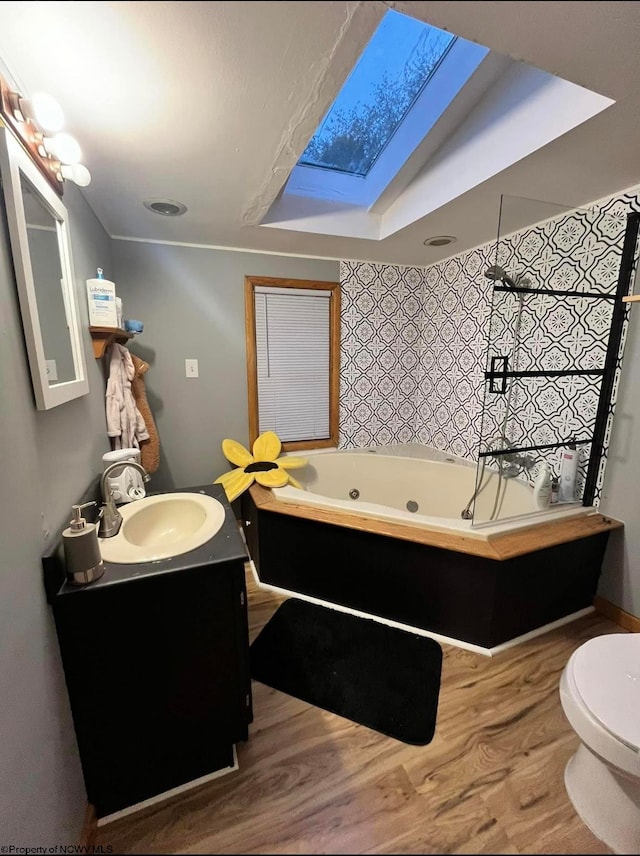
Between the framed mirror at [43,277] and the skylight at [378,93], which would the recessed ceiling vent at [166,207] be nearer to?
the framed mirror at [43,277]

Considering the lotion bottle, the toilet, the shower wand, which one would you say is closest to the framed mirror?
the toilet

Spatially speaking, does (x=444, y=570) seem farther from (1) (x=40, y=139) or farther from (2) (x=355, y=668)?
(1) (x=40, y=139)

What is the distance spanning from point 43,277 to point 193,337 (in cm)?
137

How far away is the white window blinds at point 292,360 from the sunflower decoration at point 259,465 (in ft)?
0.58

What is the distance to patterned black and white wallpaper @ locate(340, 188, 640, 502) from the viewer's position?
5.95 feet

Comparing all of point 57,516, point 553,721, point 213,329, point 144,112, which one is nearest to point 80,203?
point 144,112

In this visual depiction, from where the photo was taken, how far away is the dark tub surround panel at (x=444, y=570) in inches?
63.3

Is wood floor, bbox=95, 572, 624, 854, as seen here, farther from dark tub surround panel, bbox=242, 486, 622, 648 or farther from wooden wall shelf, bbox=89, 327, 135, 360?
wooden wall shelf, bbox=89, 327, 135, 360

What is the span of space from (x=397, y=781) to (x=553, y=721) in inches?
25.8

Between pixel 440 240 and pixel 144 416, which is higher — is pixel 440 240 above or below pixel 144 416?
above

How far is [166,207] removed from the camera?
1754 millimetres

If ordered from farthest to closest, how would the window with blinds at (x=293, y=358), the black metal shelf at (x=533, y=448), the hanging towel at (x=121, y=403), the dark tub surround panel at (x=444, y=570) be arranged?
the window with blinds at (x=293, y=358) → the black metal shelf at (x=533, y=448) → the hanging towel at (x=121, y=403) → the dark tub surround panel at (x=444, y=570)

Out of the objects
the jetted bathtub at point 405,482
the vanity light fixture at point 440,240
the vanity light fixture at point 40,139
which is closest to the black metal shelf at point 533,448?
the jetted bathtub at point 405,482

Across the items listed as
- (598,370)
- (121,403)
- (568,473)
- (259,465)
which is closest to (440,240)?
(598,370)
